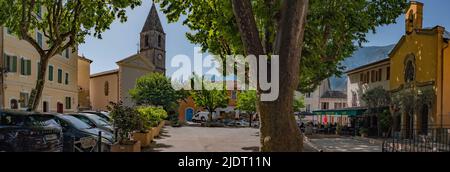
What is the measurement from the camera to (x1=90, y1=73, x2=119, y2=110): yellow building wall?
53281mm

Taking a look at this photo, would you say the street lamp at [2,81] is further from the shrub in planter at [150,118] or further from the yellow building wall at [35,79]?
the shrub in planter at [150,118]

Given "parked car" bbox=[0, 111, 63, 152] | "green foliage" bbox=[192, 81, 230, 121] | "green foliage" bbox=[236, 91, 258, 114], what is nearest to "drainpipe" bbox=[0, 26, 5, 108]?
"parked car" bbox=[0, 111, 63, 152]

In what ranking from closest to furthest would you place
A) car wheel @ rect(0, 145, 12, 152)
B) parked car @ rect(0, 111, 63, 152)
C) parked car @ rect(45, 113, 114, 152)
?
car wheel @ rect(0, 145, 12, 152)
parked car @ rect(0, 111, 63, 152)
parked car @ rect(45, 113, 114, 152)

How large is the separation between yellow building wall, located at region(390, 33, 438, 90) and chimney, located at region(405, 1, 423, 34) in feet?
1.71

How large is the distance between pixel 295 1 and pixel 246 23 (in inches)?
36.5

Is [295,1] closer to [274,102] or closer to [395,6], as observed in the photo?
[274,102]

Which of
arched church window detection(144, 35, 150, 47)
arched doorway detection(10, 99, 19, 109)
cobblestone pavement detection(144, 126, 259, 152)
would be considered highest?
arched church window detection(144, 35, 150, 47)

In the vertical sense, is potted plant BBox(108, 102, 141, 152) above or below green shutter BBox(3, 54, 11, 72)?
below

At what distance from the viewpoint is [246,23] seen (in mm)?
6418

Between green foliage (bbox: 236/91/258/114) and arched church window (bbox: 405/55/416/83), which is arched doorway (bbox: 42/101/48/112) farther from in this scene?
arched church window (bbox: 405/55/416/83)

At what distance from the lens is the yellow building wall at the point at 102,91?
2098 inches

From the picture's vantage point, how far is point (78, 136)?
11109 mm
